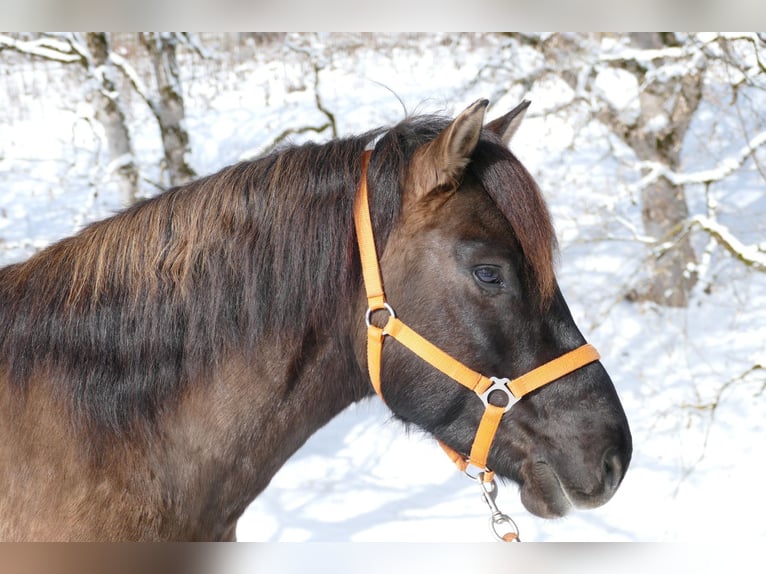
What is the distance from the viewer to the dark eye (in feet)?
5.63

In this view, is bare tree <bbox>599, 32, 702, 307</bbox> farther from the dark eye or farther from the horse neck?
the horse neck

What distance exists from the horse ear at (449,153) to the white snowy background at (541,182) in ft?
11.6

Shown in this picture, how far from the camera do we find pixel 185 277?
68.0 inches

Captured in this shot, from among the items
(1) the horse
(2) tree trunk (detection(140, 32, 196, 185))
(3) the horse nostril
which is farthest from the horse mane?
(2) tree trunk (detection(140, 32, 196, 185))

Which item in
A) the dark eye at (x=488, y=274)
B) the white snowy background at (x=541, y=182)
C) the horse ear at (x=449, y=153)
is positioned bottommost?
the white snowy background at (x=541, y=182)

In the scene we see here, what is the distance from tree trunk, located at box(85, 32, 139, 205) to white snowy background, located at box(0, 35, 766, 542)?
0.64 ft

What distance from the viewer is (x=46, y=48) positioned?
5426mm

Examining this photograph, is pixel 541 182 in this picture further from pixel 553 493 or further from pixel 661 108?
pixel 553 493

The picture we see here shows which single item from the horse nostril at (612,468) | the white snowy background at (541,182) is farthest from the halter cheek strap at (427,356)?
the white snowy background at (541,182)

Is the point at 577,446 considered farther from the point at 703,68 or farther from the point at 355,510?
the point at 703,68

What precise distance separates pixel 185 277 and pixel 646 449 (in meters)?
4.55

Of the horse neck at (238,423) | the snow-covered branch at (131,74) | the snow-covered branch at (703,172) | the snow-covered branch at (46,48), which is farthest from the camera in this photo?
the snow-covered branch at (131,74)

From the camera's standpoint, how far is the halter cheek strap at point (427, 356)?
5.71 ft

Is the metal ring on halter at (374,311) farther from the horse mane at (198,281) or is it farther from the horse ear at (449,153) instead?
the horse ear at (449,153)
